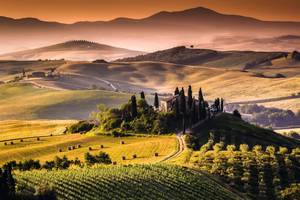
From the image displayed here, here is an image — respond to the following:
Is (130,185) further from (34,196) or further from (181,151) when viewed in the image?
(181,151)

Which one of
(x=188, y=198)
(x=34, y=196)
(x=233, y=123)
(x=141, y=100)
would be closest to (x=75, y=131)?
(x=141, y=100)

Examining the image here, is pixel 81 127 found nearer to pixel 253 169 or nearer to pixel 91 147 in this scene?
pixel 91 147

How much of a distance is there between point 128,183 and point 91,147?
45331 mm

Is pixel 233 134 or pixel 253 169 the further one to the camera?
pixel 233 134

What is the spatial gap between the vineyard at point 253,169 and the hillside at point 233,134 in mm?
14616

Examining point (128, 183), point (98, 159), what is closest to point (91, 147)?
point (98, 159)

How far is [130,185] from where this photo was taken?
70.3 meters

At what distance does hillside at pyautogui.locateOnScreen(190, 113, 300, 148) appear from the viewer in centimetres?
12493

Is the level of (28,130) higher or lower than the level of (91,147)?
lower

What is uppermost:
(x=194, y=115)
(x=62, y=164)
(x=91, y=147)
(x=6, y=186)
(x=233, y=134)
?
(x=6, y=186)

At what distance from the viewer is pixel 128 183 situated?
2783 inches

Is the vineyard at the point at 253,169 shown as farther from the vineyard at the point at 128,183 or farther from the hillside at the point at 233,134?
the hillside at the point at 233,134

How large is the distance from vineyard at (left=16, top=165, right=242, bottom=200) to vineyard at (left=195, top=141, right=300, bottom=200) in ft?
22.2

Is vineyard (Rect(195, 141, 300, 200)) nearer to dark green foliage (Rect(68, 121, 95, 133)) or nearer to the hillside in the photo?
the hillside
